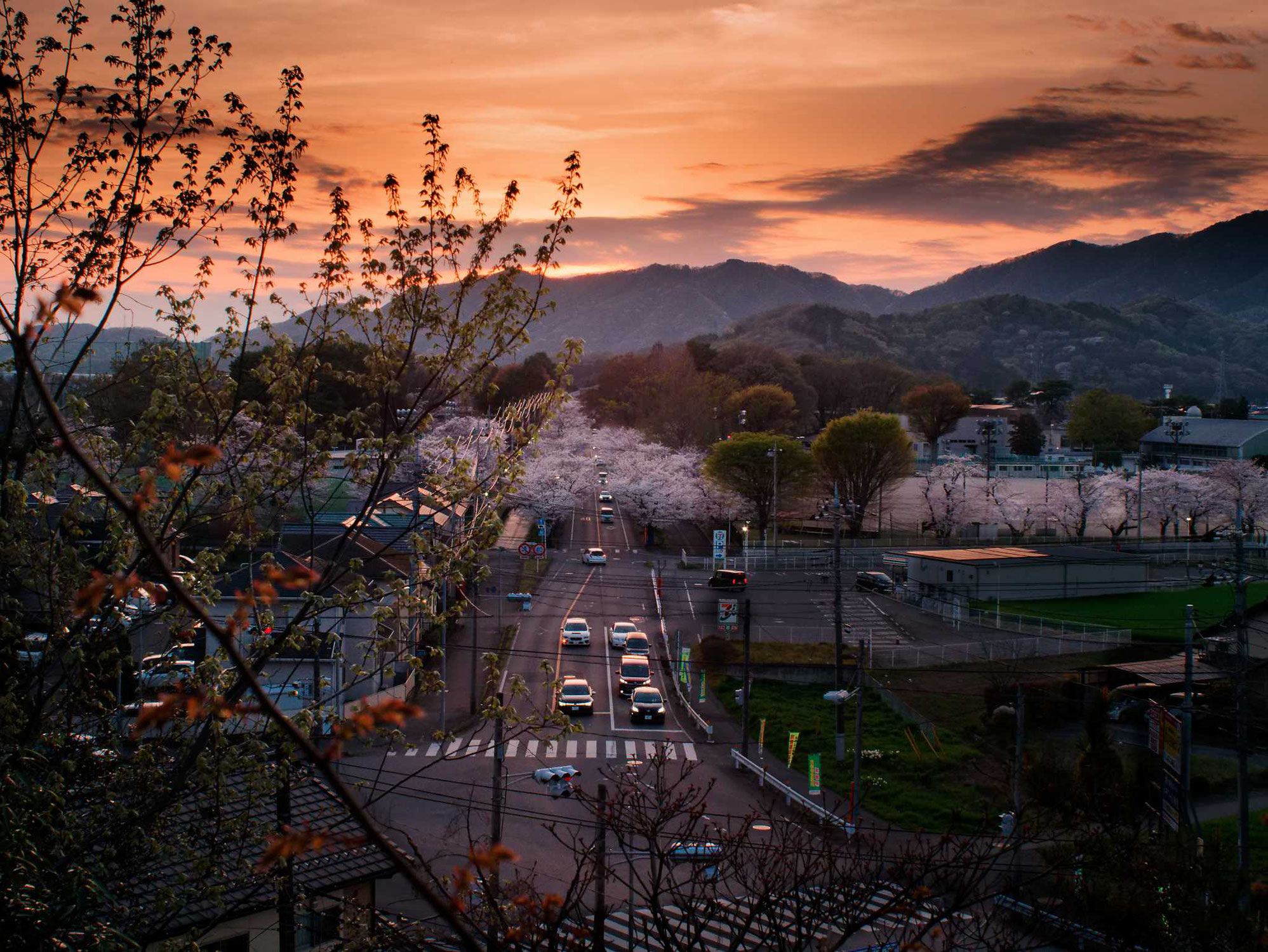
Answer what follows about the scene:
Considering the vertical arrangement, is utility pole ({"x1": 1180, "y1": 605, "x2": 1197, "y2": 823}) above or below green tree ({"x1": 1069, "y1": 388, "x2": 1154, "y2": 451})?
below

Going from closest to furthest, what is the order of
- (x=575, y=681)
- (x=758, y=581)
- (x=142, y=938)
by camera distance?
(x=142, y=938), (x=575, y=681), (x=758, y=581)

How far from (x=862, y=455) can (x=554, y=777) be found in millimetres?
25202

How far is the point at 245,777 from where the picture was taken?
164 inches

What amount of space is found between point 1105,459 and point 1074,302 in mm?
127666

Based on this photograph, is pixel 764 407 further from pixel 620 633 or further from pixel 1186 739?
pixel 1186 739

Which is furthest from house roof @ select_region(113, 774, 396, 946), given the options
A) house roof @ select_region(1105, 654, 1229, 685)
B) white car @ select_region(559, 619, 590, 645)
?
house roof @ select_region(1105, 654, 1229, 685)

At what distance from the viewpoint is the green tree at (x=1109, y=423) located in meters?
56.0

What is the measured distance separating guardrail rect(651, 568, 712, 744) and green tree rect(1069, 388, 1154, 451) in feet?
128

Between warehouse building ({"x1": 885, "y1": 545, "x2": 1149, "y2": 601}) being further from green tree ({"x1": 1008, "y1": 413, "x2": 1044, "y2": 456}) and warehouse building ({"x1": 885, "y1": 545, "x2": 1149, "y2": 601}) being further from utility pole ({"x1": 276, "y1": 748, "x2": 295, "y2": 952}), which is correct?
green tree ({"x1": 1008, "y1": 413, "x2": 1044, "y2": 456})

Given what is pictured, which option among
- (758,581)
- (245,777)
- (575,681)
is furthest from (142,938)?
(758,581)

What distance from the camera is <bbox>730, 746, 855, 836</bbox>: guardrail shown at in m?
12.7

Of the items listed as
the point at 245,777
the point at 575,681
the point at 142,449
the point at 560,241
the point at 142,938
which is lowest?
the point at 575,681

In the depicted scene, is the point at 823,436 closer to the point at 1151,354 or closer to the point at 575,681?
the point at 575,681

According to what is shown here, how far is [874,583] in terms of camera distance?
27.0 metres
